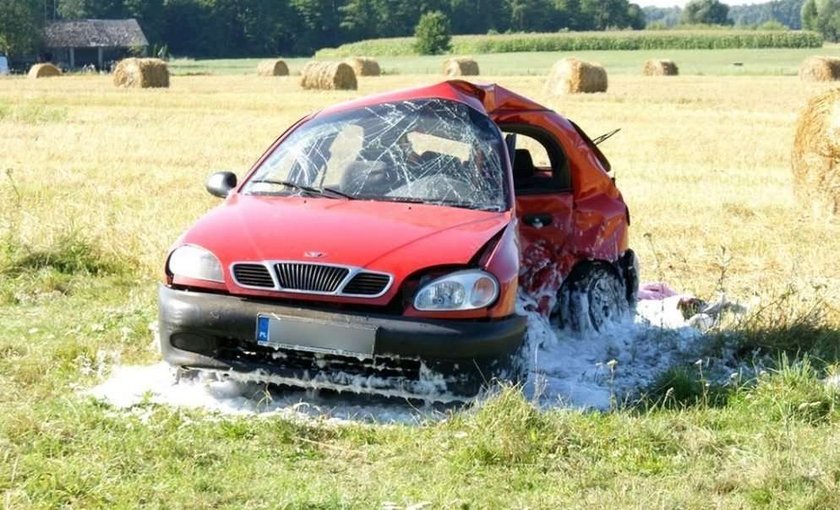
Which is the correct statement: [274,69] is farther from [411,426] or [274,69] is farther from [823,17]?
[823,17]

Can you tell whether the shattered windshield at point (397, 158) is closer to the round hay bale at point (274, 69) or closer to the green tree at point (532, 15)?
the round hay bale at point (274, 69)

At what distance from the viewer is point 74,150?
18375 millimetres

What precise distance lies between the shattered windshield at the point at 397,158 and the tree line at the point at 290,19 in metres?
93.0

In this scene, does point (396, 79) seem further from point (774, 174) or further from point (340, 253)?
point (340, 253)

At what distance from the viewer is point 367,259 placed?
222 inches

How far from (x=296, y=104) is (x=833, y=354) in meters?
25.6

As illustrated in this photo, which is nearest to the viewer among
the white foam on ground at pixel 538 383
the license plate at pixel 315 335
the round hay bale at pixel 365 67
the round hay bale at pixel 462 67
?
the license plate at pixel 315 335

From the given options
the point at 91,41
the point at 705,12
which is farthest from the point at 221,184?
the point at 705,12

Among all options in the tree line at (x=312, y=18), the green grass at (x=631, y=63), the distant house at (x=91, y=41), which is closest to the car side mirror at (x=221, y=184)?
the green grass at (x=631, y=63)

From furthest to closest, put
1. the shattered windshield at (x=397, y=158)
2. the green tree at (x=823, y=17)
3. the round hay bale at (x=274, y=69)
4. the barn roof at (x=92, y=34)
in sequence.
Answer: the green tree at (x=823, y=17) < the barn roof at (x=92, y=34) < the round hay bale at (x=274, y=69) < the shattered windshield at (x=397, y=158)

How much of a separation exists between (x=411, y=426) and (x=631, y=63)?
6444 centimetres

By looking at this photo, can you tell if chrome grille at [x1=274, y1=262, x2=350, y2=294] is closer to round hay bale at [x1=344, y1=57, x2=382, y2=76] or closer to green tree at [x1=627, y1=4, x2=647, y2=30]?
round hay bale at [x1=344, y1=57, x2=382, y2=76]

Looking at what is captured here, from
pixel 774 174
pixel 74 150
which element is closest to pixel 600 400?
pixel 774 174

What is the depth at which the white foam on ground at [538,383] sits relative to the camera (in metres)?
5.78
